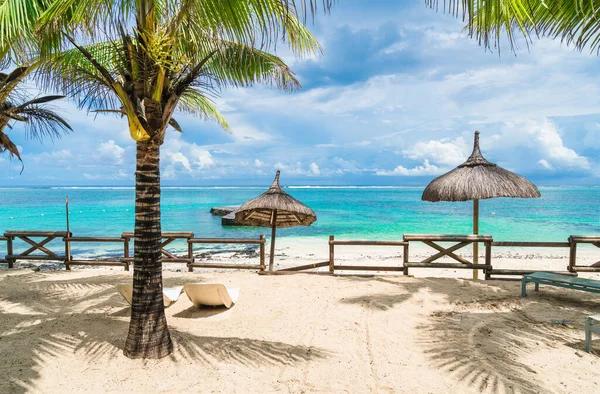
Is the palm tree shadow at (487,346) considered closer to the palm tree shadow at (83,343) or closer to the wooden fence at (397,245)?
the palm tree shadow at (83,343)

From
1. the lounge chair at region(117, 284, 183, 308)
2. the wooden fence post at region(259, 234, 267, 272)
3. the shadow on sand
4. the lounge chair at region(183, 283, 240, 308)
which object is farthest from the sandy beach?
the wooden fence post at region(259, 234, 267, 272)

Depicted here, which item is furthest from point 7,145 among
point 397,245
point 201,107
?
point 397,245

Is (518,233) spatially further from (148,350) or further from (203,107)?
(148,350)

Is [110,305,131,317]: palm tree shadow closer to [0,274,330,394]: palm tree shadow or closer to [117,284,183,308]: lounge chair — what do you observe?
[0,274,330,394]: palm tree shadow

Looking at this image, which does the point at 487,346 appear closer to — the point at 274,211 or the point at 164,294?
the point at 164,294

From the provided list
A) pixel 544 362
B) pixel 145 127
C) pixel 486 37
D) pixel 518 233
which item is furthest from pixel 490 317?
pixel 518 233

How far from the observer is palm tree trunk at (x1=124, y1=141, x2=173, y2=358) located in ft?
11.5

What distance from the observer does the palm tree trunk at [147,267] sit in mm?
3520

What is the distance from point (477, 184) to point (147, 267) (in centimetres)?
583

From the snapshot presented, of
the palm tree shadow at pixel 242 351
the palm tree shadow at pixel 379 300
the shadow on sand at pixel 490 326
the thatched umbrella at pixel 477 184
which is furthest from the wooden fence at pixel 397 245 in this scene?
the palm tree shadow at pixel 242 351

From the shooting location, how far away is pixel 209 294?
517cm

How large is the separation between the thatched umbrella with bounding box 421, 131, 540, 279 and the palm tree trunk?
5303 millimetres

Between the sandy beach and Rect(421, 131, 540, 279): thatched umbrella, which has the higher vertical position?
Rect(421, 131, 540, 279): thatched umbrella

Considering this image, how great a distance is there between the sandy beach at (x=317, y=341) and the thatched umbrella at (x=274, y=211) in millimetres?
1584
